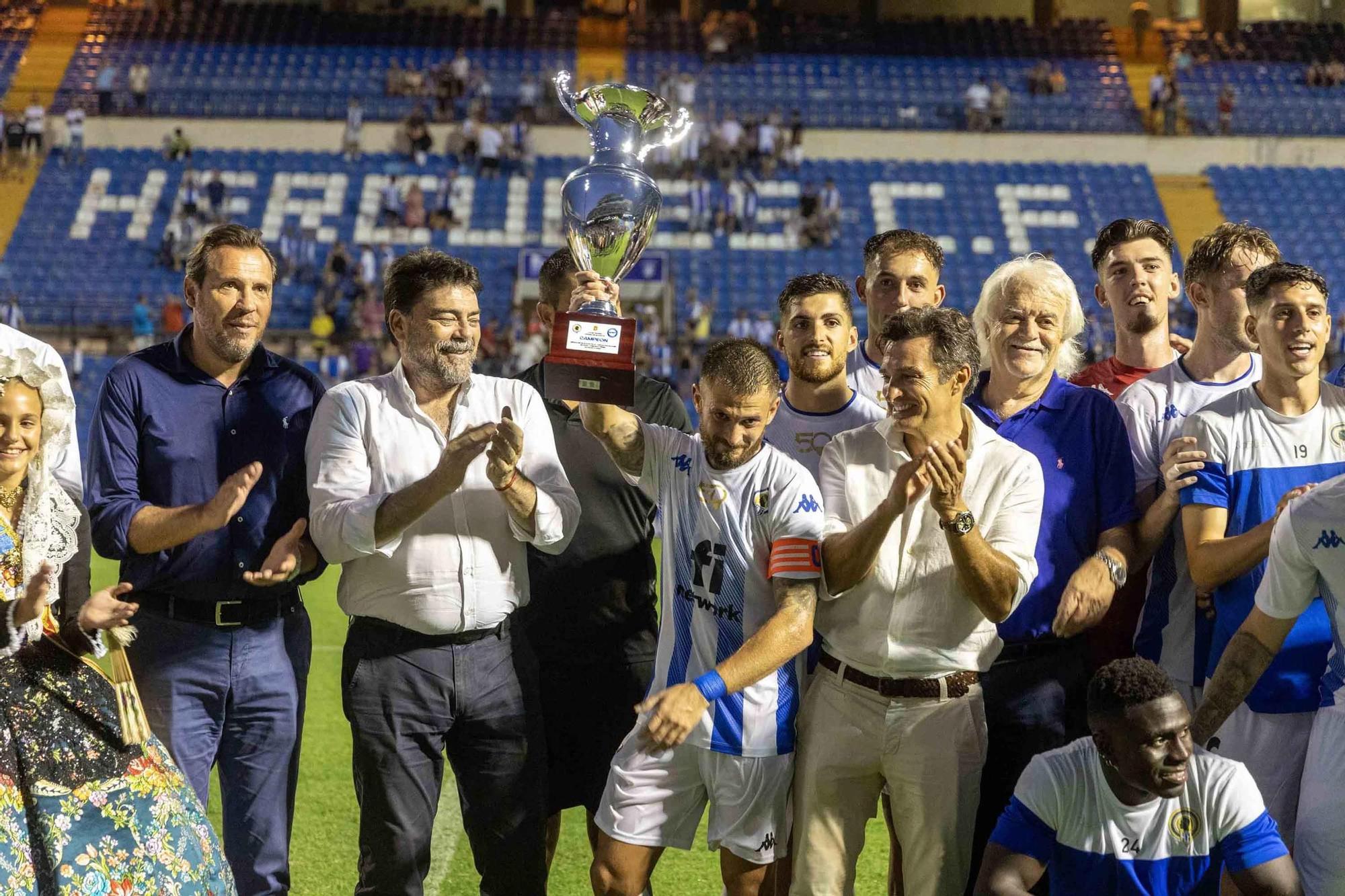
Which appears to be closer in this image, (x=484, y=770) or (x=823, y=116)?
(x=484, y=770)

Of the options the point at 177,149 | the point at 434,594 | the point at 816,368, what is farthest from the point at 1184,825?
the point at 177,149

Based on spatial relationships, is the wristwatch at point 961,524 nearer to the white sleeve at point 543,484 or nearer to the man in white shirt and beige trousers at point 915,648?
the man in white shirt and beige trousers at point 915,648

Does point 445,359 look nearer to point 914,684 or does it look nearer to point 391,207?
point 914,684

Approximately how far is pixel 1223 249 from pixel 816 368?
4.18ft

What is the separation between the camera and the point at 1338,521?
329 centimetres

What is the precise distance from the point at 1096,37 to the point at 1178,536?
28.7m

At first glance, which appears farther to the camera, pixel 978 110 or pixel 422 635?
pixel 978 110

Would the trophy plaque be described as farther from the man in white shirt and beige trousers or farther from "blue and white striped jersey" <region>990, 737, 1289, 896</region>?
"blue and white striped jersey" <region>990, 737, 1289, 896</region>

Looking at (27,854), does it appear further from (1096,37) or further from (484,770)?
(1096,37)

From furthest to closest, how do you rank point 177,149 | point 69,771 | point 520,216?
point 177,149, point 520,216, point 69,771

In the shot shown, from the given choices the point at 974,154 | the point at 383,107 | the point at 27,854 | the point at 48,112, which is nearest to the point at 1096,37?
the point at 974,154

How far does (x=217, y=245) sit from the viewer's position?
3.85 m

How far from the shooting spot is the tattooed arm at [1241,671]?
3416 millimetres

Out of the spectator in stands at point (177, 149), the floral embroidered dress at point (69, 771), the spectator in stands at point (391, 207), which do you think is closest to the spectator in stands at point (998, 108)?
the spectator in stands at point (391, 207)
